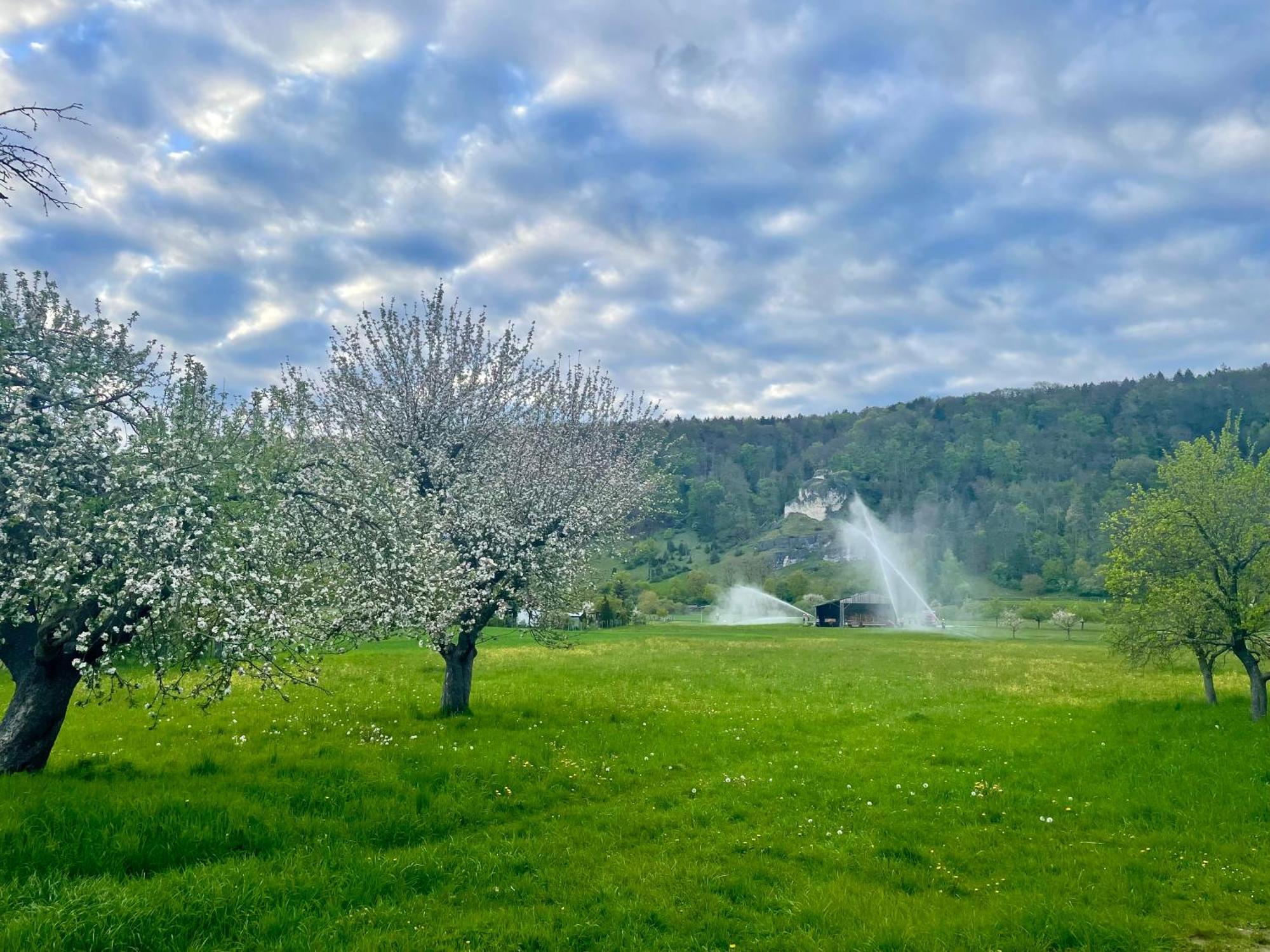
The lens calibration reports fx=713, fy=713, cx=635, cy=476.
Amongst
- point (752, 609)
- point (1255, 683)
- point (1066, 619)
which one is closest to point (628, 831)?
point (1255, 683)

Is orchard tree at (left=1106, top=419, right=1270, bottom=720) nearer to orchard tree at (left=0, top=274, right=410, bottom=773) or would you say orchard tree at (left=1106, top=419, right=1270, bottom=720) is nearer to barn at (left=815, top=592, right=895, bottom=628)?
orchard tree at (left=0, top=274, right=410, bottom=773)

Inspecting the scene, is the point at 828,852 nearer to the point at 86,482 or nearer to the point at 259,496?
the point at 259,496

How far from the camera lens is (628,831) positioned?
13.6 meters

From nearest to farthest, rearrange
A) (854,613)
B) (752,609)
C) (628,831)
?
(628,831)
(854,613)
(752,609)

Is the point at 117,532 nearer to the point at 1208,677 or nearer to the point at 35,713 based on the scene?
the point at 35,713

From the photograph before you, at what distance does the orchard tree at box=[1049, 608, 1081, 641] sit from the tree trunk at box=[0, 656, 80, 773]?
114623 mm

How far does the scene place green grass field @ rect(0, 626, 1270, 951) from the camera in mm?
9516

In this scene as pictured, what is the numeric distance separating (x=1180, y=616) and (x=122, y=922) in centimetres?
3041

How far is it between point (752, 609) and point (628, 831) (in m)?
151

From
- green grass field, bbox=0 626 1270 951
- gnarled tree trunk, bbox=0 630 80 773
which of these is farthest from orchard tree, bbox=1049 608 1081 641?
gnarled tree trunk, bbox=0 630 80 773

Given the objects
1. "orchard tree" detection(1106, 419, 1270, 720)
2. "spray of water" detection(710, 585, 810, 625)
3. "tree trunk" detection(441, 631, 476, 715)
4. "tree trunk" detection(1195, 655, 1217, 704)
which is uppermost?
"orchard tree" detection(1106, 419, 1270, 720)

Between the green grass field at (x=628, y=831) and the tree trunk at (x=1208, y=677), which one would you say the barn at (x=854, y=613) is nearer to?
the tree trunk at (x=1208, y=677)

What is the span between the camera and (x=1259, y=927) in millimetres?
9883

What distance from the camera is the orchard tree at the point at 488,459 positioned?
878 inches
